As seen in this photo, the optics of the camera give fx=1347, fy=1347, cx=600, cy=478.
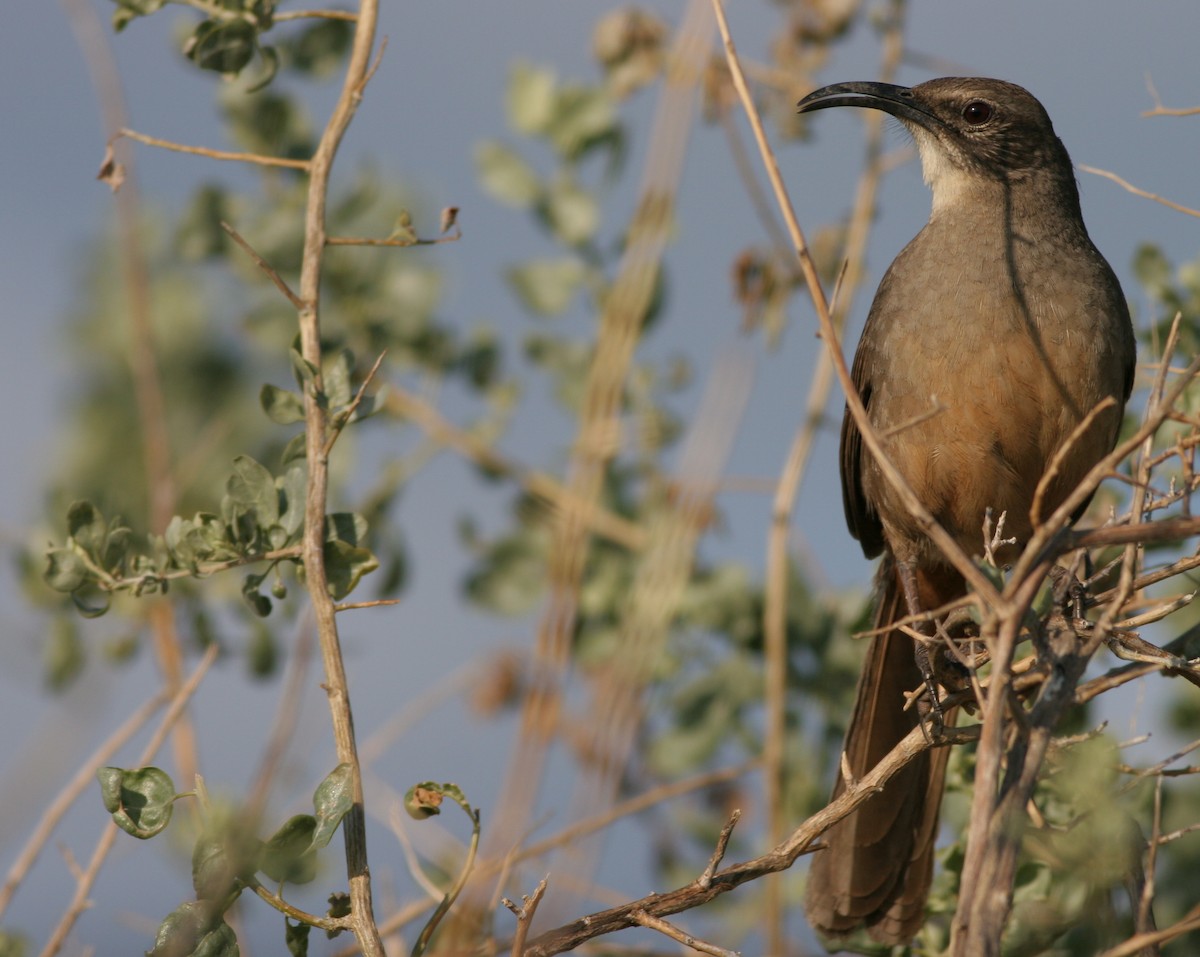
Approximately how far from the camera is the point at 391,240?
2.37 meters

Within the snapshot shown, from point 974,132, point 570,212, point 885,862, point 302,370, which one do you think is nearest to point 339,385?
point 302,370

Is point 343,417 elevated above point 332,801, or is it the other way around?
point 343,417

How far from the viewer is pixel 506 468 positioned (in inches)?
163

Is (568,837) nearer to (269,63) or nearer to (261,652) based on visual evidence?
(261,652)

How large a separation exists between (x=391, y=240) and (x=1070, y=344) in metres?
1.90

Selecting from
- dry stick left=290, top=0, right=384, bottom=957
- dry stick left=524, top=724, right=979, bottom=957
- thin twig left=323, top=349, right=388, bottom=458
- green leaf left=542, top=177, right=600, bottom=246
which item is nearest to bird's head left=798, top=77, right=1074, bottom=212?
green leaf left=542, top=177, right=600, bottom=246

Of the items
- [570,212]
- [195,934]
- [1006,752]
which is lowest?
[195,934]

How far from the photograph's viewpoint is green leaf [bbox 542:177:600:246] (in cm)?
392

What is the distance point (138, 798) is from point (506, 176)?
245 centimetres

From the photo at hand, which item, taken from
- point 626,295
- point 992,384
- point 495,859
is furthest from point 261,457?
point 992,384

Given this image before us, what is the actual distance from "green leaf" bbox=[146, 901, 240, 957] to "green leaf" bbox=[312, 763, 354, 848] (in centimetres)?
17

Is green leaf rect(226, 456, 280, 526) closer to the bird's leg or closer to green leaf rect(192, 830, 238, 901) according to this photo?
green leaf rect(192, 830, 238, 901)

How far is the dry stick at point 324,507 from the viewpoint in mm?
1907

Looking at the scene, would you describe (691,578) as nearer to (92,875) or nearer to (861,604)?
(861,604)
